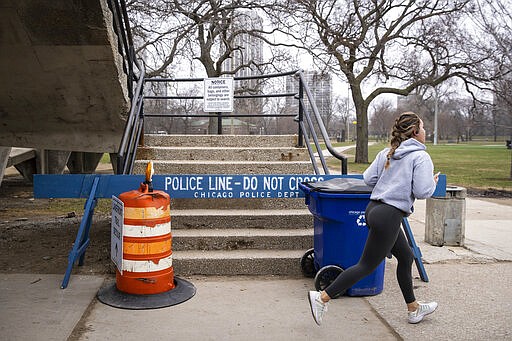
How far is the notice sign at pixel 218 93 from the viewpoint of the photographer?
1031cm

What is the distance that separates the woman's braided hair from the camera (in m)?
3.75

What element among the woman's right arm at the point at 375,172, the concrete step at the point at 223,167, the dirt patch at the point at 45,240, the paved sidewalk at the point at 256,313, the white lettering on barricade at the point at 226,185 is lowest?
the paved sidewalk at the point at 256,313

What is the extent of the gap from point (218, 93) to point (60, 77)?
425 cm

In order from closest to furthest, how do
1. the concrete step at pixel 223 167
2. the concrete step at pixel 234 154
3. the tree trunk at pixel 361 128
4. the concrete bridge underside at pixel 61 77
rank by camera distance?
the concrete bridge underside at pixel 61 77 → the concrete step at pixel 223 167 → the concrete step at pixel 234 154 → the tree trunk at pixel 361 128

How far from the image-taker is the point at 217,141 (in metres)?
7.47

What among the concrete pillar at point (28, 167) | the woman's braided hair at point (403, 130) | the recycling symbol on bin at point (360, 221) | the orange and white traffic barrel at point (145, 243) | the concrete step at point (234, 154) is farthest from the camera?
the concrete pillar at point (28, 167)

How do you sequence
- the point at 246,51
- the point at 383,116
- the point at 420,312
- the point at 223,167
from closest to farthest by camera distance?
the point at 420,312 → the point at 223,167 → the point at 246,51 → the point at 383,116

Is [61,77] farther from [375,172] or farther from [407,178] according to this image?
[407,178]

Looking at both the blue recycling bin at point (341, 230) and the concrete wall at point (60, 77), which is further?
the concrete wall at point (60, 77)

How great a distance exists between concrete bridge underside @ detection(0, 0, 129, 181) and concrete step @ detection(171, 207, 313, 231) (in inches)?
86.1

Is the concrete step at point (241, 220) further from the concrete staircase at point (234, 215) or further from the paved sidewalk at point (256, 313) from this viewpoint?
the paved sidewalk at point (256, 313)

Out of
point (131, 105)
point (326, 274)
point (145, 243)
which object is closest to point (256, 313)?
point (326, 274)

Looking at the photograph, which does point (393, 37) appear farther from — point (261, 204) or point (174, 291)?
point (174, 291)

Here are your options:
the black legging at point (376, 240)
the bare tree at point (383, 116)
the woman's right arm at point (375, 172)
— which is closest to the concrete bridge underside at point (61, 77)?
the woman's right arm at point (375, 172)
